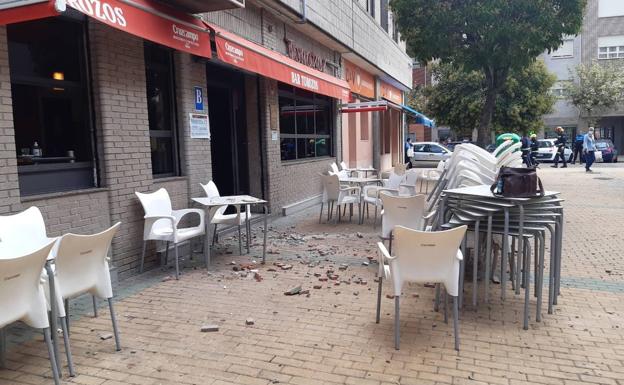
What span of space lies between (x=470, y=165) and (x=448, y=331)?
2.06 meters

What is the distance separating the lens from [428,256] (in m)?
3.52

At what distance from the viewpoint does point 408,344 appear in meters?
3.64

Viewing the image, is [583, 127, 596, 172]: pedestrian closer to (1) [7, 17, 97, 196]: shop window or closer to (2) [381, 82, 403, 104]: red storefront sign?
(2) [381, 82, 403, 104]: red storefront sign

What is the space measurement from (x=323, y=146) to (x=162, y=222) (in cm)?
730

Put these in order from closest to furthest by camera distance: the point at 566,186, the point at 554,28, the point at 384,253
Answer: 1. the point at 384,253
2. the point at 554,28
3. the point at 566,186

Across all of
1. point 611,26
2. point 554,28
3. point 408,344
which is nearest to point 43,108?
point 408,344

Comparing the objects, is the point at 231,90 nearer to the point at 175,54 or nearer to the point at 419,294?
the point at 175,54

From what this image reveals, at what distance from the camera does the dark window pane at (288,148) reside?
1012 cm

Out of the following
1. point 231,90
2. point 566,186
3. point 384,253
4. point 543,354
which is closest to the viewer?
point 543,354

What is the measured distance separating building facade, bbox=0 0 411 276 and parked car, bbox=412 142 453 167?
17.5 metres

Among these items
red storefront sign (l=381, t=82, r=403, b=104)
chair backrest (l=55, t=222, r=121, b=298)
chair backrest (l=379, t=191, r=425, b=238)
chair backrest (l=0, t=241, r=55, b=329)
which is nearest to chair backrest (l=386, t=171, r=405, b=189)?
chair backrest (l=379, t=191, r=425, b=238)

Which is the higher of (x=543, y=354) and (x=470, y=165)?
(x=470, y=165)

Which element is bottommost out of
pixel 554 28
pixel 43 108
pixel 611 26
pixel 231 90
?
pixel 43 108

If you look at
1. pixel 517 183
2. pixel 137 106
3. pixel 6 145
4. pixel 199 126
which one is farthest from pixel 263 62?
pixel 517 183
